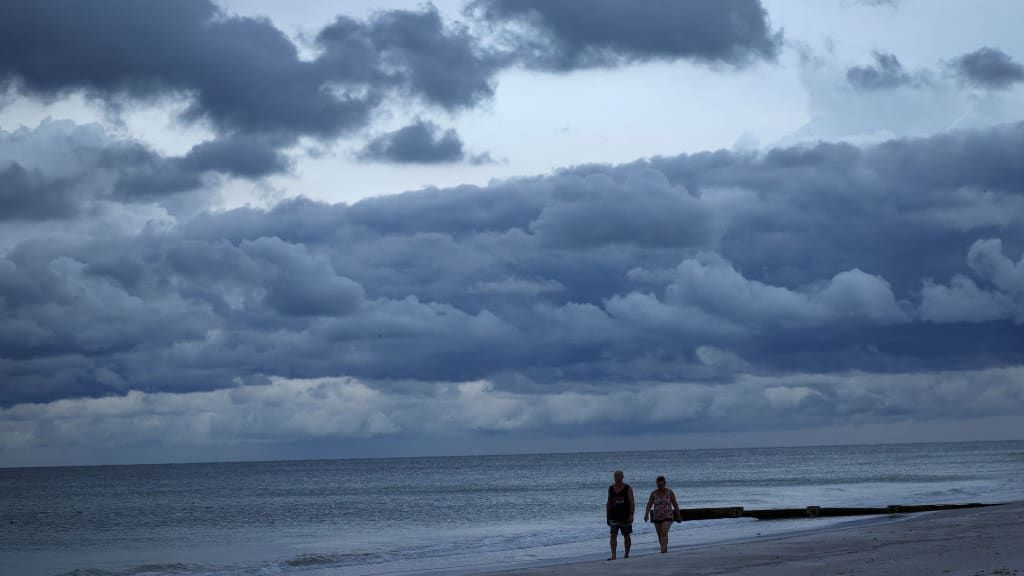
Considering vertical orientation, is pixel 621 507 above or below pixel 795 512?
above

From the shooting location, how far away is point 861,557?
24078 millimetres

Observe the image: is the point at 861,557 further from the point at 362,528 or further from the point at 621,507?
the point at 362,528

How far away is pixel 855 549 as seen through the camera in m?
26.6

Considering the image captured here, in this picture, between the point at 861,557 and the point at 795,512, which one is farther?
the point at 795,512

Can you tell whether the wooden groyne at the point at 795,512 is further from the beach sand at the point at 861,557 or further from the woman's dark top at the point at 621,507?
the woman's dark top at the point at 621,507

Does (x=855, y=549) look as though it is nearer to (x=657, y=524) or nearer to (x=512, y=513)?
(x=657, y=524)

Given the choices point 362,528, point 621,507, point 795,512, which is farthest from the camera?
point 362,528

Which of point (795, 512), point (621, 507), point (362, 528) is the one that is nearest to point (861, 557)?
point (621, 507)

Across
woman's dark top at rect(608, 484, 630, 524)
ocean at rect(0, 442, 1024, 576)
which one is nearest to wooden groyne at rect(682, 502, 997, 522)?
ocean at rect(0, 442, 1024, 576)

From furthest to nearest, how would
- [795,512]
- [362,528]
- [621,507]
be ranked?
[362,528]
[795,512]
[621,507]

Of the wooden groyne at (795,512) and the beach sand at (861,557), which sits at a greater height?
the beach sand at (861,557)

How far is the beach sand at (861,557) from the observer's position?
2138cm

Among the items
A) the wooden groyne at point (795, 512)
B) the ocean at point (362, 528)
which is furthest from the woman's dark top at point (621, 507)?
the wooden groyne at point (795, 512)

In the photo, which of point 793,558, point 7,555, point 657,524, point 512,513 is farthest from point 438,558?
point 512,513
